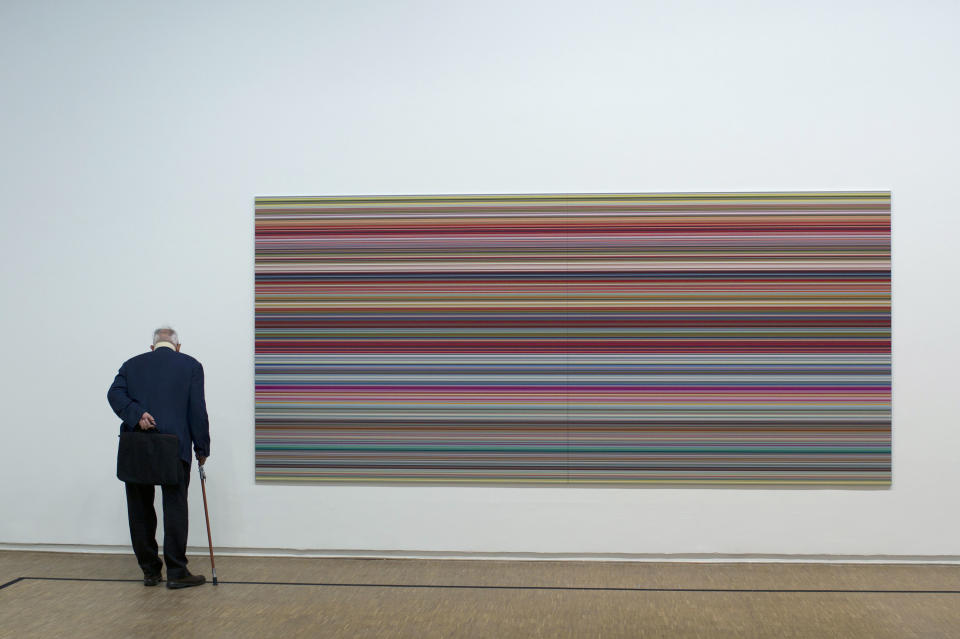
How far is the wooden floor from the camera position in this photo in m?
3.38

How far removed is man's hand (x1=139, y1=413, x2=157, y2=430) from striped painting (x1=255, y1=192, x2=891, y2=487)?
0.68 metres

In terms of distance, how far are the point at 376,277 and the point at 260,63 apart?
→ 1.43m

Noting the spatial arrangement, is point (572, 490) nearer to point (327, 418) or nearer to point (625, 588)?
point (625, 588)

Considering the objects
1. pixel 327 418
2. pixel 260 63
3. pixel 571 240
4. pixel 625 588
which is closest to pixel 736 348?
pixel 571 240

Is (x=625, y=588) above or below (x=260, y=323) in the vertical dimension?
below

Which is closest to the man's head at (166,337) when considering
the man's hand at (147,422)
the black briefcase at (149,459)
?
the man's hand at (147,422)

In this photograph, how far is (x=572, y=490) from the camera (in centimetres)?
443

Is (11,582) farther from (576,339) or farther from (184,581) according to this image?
(576,339)

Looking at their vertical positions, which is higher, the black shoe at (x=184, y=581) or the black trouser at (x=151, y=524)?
the black trouser at (x=151, y=524)

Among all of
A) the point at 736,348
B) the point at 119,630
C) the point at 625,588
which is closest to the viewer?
the point at 119,630

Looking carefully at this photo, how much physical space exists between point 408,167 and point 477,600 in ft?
7.75

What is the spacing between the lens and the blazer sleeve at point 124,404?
13.2ft

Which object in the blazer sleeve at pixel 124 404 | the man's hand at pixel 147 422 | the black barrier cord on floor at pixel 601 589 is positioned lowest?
the black barrier cord on floor at pixel 601 589

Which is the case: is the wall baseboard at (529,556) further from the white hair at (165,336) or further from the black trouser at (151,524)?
the white hair at (165,336)
